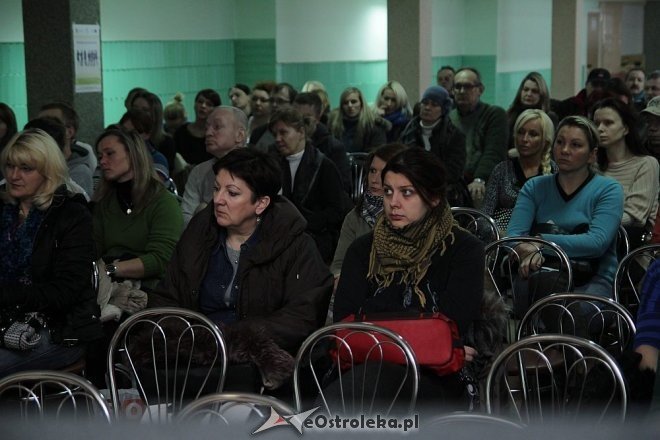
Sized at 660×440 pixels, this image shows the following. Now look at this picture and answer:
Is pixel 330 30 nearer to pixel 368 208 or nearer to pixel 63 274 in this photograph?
pixel 368 208

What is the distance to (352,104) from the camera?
988 cm

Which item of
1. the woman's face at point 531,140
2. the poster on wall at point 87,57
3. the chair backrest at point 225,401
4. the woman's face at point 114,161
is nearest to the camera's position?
the chair backrest at point 225,401

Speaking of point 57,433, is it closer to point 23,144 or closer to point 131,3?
point 23,144

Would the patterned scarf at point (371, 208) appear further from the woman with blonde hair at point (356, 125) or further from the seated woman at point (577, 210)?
the woman with blonde hair at point (356, 125)

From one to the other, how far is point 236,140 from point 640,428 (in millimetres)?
5537

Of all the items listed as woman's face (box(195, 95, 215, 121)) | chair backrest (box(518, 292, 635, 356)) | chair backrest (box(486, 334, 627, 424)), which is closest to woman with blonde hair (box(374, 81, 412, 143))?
woman's face (box(195, 95, 215, 121))

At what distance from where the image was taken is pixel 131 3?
36.6ft

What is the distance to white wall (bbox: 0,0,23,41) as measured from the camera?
934cm

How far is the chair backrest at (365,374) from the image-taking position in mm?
3213

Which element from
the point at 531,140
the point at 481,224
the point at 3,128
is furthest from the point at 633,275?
the point at 3,128

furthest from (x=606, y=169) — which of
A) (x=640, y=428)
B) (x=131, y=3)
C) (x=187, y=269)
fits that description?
(x=131, y=3)

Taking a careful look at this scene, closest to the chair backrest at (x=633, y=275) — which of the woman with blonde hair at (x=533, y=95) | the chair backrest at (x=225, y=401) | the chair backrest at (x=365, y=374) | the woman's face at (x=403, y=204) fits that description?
the woman's face at (x=403, y=204)

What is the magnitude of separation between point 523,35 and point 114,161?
14.6 meters

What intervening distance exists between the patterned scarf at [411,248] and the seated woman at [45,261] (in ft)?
4.44
